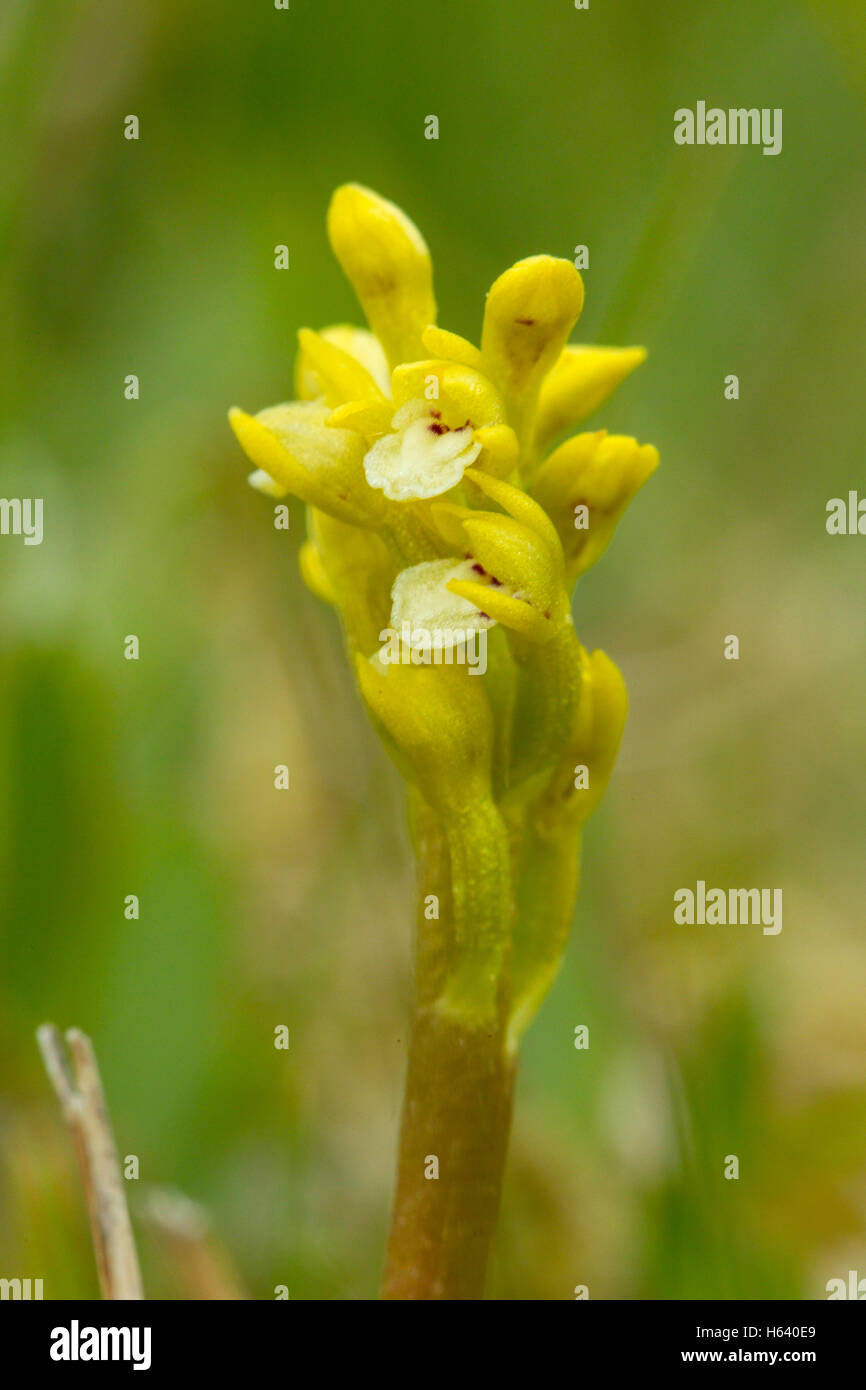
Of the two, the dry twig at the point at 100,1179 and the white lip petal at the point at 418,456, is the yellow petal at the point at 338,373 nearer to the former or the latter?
the white lip petal at the point at 418,456

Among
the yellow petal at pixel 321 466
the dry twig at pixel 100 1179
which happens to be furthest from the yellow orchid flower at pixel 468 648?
the dry twig at pixel 100 1179

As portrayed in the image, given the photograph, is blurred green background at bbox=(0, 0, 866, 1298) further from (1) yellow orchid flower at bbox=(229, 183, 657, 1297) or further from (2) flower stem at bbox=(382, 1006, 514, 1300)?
(1) yellow orchid flower at bbox=(229, 183, 657, 1297)

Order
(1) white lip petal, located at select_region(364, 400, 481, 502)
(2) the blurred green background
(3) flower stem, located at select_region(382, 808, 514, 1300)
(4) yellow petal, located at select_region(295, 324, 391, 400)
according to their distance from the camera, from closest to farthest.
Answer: (1) white lip petal, located at select_region(364, 400, 481, 502), (3) flower stem, located at select_region(382, 808, 514, 1300), (4) yellow petal, located at select_region(295, 324, 391, 400), (2) the blurred green background

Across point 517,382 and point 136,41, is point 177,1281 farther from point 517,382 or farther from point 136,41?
point 136,41

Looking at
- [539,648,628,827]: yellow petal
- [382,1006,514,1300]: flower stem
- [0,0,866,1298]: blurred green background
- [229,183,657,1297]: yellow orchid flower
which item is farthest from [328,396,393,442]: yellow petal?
[0,0,866,1298]: blurred green background

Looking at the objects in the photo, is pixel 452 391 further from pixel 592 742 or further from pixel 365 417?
pixel 592 742

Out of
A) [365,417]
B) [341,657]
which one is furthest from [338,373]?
[341,657]
